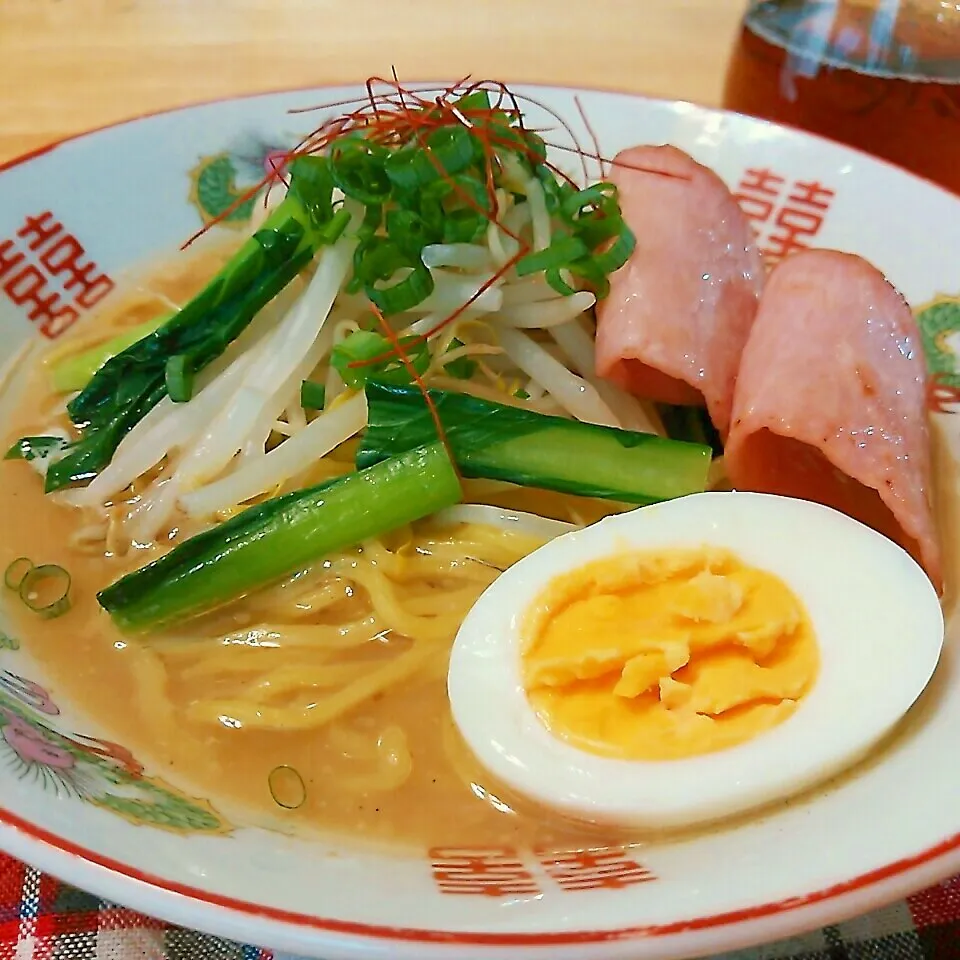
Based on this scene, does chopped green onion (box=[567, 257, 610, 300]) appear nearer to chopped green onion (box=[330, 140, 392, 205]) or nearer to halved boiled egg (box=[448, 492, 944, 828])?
chopped green onion (box=[330, 140, 392, 205])

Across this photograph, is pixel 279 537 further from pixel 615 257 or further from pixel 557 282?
pixel 615 257

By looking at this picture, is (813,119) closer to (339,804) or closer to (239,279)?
(239,279)

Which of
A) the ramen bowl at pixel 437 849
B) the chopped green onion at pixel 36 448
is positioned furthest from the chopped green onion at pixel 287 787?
the chopped green onion at pixel 36 448

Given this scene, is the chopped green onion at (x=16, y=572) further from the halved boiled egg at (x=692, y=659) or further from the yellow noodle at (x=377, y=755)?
the halved boiled egg at (x=692, y=659)

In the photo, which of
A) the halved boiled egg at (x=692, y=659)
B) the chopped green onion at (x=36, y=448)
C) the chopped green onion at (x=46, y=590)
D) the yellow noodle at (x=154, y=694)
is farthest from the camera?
the chopped green onion at (x=36, y=448)

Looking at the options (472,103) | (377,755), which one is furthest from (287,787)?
(472,103)

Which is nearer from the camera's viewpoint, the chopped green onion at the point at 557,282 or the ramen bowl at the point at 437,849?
the ramen bowl at the point at 437,849

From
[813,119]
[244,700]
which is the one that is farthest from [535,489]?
[813,119]
